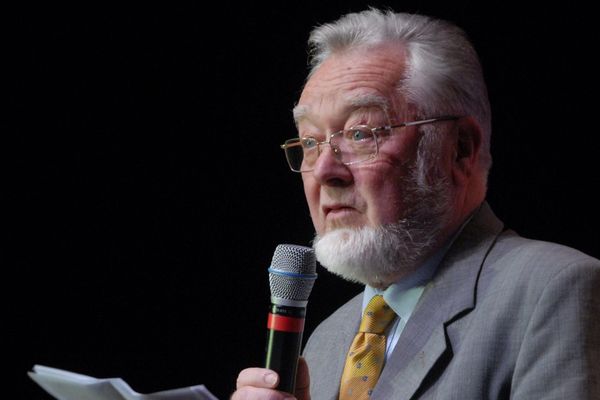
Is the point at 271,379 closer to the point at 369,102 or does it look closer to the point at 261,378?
the point at 261,378

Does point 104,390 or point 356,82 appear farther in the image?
point 356,82

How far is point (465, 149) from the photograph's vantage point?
7.38 ft

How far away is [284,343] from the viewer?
5.44 feet

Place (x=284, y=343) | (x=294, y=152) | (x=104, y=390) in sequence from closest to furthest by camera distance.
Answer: (x=104, y=390) → (x=284, y=343) → (x=294, y=152)

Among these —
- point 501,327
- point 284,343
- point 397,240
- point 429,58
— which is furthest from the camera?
point 429,58

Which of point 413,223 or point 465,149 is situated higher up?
point 465,149

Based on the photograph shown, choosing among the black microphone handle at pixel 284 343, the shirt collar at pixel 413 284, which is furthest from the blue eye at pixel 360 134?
the black microphone handle at pixel 284 343

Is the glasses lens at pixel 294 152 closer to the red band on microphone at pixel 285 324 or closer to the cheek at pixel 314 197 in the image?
the cheek at pixel 314 197

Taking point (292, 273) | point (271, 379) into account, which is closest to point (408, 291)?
point (292, 273)

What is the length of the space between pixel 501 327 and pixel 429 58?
86 cm

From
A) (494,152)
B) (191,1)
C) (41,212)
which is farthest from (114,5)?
(494,152)

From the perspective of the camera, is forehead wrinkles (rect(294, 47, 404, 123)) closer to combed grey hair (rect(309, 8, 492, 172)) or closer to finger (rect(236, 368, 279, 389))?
combed grey hair (rect(309, 8, 492, 172))

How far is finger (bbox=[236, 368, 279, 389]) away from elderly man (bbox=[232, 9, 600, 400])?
208mm

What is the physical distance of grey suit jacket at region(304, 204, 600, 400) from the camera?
1.66m
